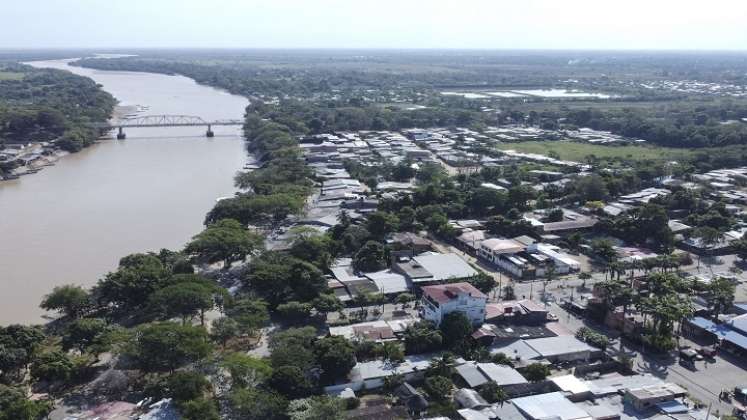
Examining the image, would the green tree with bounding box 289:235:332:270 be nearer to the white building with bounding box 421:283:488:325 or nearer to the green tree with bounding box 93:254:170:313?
the green tree with bounding box 93:254:170:313

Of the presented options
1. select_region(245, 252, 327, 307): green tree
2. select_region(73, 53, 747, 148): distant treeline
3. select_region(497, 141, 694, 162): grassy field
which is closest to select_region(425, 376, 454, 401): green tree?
select_region(245, 252, 327, 307): green tree

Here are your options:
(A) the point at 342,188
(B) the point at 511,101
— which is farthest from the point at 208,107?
(A) the point at 342,188

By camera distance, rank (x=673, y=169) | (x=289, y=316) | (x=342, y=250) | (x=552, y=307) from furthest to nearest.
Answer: (x=673, y=169) → (x=342, y=250) → (x=552, y=307) → (x=289, y=316)

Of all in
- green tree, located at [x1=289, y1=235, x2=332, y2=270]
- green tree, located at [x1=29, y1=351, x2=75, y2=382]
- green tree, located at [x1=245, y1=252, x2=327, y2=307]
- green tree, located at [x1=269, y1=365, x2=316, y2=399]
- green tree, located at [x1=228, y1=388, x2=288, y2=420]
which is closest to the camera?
green tree, located at [x1=228, y1=388, x2=288, y2=420]

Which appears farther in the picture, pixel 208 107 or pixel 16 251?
pixel 208 107

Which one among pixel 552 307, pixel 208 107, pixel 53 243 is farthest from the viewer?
pixel 208 107

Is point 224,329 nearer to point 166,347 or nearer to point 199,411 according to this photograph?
point 166,347

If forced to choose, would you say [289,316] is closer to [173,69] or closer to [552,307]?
[552,307]
